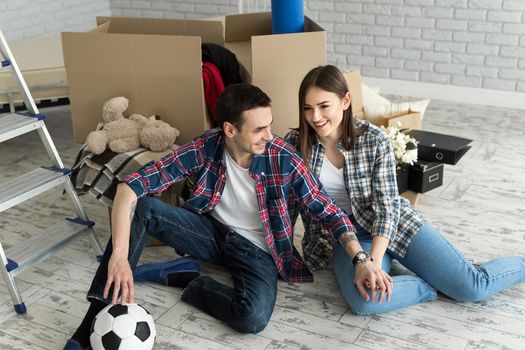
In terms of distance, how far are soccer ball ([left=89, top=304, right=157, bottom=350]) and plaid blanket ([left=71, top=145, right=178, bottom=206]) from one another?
0.71 metres

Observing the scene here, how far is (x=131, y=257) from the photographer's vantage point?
2.32 metres

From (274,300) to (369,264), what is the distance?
384 millimetres

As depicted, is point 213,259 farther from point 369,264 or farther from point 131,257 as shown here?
point 369,264

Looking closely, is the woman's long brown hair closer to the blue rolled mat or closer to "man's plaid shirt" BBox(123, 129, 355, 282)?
"man's plaid shirt" BBox(123, 129, 355, 282)

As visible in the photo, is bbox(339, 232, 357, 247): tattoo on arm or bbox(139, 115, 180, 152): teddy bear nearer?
bbox(339, 232, 357, 247): tattoo on arm

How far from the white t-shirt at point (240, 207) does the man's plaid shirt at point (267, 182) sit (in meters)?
0.03

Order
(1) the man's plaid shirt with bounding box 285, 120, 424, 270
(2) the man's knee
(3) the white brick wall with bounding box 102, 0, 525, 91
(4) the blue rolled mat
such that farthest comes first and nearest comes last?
(3) the white brick wall with bounding box 102, 0, 525, 91 → (4) the blue rolled mat → (1) the man's plaid shirt with bounding box 285, 120, 424, 270 → (2) the man's knee

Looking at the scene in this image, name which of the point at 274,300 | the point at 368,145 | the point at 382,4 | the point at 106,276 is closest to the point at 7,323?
the point at 106,276

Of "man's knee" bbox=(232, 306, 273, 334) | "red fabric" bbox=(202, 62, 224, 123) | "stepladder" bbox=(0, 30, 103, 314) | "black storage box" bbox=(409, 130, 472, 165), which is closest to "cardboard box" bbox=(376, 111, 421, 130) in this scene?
"black storage box" bbox=(409, 130, 472, 165)

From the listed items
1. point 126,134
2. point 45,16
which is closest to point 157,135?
point 126,134

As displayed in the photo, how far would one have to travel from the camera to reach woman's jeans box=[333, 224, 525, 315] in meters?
2.41

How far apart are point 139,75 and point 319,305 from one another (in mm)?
1212

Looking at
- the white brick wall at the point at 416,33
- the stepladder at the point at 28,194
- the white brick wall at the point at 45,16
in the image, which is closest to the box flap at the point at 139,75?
the stepladder at the point at 28,194

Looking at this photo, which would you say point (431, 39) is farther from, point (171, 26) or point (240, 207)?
point (240, 207)
